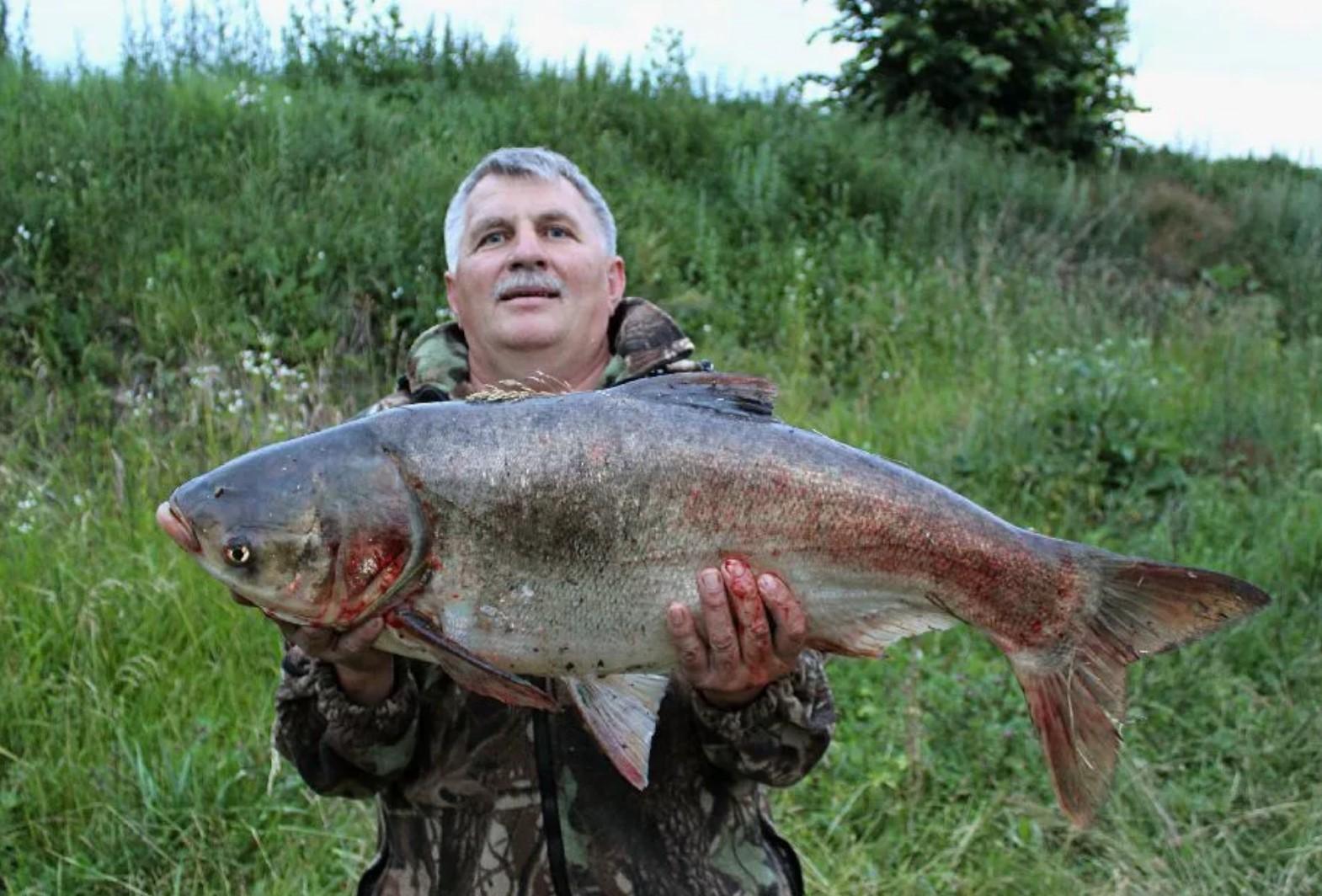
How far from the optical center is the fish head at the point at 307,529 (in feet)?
6.26

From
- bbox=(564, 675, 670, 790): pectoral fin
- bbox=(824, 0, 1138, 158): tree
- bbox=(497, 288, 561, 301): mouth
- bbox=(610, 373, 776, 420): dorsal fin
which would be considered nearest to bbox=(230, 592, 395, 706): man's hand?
bbox=(564, 675, 670, 790): pectoral fin

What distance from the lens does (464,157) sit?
846 centimetres

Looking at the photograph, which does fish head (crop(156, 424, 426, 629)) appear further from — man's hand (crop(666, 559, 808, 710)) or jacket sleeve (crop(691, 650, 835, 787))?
jacket sleeve (crop(691, 650, 835, 787))

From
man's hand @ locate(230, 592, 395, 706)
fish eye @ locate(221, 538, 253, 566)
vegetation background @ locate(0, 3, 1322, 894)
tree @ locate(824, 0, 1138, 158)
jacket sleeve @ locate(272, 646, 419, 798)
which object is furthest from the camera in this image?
tree @ locate(824, 0, 1138, 158)

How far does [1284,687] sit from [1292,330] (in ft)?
17.8

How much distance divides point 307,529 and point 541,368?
898 millimetres

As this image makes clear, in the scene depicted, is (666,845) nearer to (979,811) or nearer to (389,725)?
(389,725)

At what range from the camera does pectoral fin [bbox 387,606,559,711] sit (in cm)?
192

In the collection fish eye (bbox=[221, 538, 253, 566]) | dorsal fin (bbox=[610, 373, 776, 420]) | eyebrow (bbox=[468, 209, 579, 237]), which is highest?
eyebrow (bbox=[468, 209, 579, 237])

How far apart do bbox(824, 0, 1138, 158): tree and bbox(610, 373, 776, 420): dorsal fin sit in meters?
10.7

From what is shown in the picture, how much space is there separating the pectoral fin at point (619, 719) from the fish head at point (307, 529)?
36 centimetres

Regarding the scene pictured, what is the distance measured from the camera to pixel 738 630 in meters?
2.10

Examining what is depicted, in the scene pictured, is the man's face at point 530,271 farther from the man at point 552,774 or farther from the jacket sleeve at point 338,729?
the jacket sleeve at point 338,729

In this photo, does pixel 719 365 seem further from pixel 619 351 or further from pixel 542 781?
pixel 542 781
